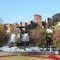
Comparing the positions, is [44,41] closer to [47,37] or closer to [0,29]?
[47,37]

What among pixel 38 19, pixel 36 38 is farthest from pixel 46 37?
pixel 38 19

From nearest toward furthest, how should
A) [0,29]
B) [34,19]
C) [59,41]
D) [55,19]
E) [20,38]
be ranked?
[20,38] < [59,41] < [0,29] < [55,19] < [34,19]

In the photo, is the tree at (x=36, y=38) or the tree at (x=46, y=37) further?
the tree at (x=36, y=38)

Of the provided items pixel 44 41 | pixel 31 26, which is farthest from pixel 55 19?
pixel 44 41

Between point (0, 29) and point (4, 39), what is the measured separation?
3123 millimetres

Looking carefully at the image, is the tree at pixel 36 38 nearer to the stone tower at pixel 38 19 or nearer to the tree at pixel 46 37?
the tree at pixel 46 37

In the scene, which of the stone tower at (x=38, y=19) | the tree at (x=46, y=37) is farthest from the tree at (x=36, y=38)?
the stone tower at (x=38, y=19)

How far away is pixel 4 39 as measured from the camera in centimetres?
7338

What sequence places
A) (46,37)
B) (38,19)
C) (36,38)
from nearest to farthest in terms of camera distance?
(46,37), (36,38), (38,19)

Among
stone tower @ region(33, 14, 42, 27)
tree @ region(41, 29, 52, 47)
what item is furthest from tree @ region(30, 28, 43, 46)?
stone tower @ region(33, 14, 42, 27)

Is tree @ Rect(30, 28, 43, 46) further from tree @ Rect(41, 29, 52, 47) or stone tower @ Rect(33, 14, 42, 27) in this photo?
stone tower @ Rect(33, 14, 42, 27)

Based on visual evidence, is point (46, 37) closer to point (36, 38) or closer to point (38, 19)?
point (36, 38)

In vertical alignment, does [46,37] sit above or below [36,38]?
below

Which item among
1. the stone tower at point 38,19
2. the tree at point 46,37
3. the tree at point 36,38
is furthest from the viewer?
the stone tower at point 38,19
